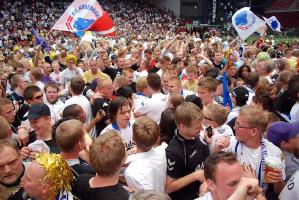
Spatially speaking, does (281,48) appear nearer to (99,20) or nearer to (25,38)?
(99,20)

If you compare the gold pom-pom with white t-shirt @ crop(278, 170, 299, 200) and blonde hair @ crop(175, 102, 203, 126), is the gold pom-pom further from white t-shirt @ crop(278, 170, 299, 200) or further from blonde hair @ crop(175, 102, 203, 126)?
white t-shirt @ crop(278, 170, 299, 200)

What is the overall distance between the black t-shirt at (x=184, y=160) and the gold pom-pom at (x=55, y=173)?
93cm

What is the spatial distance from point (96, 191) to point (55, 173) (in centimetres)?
32

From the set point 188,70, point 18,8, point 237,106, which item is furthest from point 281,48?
point 18,8

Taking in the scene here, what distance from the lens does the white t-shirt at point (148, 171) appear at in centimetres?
296

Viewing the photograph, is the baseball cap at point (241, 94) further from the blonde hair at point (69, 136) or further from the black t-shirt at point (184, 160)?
the blonde hair at point (69, 136)

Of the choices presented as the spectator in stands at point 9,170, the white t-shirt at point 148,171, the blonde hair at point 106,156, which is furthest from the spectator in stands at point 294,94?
the spectator in stands at point 9,170

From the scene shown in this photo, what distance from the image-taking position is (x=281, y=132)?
3.21 metres

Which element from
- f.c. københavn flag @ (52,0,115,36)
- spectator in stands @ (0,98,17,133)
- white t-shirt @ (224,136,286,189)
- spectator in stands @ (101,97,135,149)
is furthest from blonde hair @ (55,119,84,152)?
f.c. københavn flag @ (52,0,115,36)

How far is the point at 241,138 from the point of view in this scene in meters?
3.21

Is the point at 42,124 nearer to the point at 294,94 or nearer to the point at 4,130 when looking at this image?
the point at 4,130

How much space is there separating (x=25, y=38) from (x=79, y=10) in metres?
17.2

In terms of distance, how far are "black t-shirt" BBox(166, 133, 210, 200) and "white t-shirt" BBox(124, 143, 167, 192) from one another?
0.23ft

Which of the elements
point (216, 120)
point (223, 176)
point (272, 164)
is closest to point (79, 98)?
point (216, 120)
